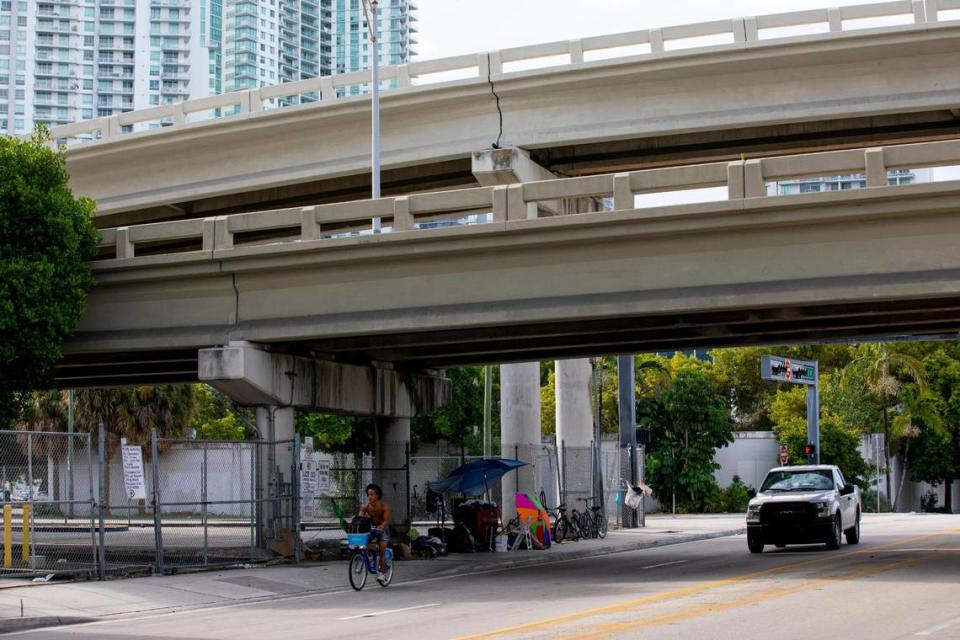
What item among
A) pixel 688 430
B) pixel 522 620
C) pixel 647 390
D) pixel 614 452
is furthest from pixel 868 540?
pixel 647 390

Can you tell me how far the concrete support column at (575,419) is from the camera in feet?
118

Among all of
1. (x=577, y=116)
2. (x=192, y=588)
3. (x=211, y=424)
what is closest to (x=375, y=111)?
(x=577, y=116)

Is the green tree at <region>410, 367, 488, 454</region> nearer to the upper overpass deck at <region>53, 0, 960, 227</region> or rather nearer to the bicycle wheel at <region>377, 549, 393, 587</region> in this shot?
the upper overpass deck at <region>53, 0, 960, 227</region>

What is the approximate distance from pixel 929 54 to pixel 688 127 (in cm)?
562

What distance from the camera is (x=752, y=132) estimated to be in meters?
30.9

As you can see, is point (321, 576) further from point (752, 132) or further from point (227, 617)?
point (752, 132)

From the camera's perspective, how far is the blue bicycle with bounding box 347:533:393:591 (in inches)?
768

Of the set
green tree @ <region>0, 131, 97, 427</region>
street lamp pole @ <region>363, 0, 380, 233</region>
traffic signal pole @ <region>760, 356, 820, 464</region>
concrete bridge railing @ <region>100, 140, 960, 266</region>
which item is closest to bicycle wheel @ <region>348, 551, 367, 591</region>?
concrete bridge railing @ <region>100, 140, 960, 266</region>

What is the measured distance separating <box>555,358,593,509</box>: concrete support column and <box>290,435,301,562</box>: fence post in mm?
12319

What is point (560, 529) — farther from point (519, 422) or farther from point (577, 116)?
point (577, 116)

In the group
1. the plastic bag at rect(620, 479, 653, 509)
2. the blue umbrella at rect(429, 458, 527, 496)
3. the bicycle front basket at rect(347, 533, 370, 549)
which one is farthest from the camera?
the plastic bag at rect(620, 479, 653, 509)

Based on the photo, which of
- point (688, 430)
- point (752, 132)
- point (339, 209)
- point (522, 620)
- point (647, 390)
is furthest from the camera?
point (647, 390)

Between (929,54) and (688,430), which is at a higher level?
(929,54)

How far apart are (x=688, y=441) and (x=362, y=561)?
39997mm
